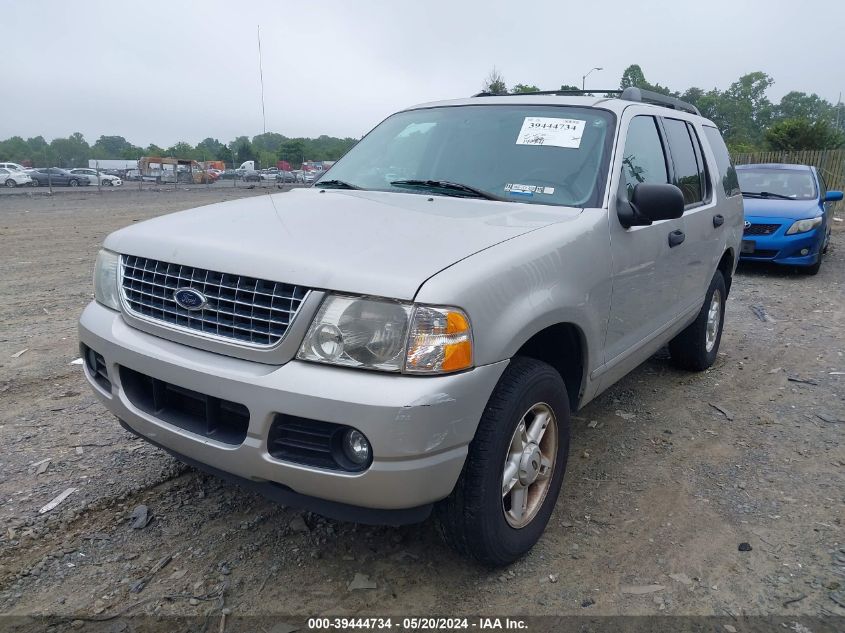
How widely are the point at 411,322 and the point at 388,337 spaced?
9 centimetres

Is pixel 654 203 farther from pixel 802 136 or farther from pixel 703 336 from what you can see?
pixel 802 136

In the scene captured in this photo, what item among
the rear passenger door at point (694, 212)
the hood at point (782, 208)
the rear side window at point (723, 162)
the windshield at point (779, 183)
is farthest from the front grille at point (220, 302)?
the windshield at point (779, 183)

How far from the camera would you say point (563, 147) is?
3277 millimetres

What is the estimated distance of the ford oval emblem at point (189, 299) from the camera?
2336mm

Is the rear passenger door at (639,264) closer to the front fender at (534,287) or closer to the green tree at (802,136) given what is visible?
the front fender at (534,287)

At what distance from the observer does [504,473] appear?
2.45 metres

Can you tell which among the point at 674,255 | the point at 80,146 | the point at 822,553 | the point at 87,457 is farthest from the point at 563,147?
the point at 80,146

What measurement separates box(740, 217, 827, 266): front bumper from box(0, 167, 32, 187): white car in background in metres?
38.8

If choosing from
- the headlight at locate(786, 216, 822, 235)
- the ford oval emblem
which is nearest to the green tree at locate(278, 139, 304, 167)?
Answer: the headlight at locate(786, 216, 822, 235)

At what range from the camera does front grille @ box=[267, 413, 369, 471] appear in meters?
2.10

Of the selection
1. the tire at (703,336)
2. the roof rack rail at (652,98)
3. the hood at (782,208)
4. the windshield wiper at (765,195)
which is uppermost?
the roof rack rail at (652,98)

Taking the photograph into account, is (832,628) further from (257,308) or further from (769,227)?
(769,227)

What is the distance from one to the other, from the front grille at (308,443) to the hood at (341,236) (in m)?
0.45

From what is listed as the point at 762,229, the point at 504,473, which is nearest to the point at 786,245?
the point at 762,229
